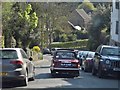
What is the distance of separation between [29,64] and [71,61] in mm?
4344

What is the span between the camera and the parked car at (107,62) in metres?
22.4

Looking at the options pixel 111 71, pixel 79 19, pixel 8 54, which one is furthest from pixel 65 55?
pixel 79 19

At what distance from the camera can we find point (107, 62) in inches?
886

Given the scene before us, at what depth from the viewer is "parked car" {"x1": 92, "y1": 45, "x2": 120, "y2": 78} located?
73.6 ft

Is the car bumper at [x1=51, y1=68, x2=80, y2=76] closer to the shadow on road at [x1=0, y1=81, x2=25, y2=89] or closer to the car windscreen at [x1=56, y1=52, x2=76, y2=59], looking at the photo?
the car windscreen at [x1=56, y1=52, x2=76, y2=59]

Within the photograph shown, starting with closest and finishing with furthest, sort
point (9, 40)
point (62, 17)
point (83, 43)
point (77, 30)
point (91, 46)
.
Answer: point (9, 40) < point (91, 46) < point (62, 17) < point (83, 43) < point (77, 30)

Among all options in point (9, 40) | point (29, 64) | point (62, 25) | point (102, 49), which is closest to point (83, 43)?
point (62, 25)

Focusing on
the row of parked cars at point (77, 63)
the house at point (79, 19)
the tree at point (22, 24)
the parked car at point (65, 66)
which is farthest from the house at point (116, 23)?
the house at point (79, 19)

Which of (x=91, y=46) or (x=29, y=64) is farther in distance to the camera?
(x=91, y=46)

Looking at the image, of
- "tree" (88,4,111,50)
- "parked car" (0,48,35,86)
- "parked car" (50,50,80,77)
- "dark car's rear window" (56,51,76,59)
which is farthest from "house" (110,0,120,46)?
"parked car" (0,48,35,86)

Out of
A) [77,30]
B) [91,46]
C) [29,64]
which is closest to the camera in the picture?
[29,64]

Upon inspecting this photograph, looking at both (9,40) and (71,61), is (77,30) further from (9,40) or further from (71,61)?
(71,61)

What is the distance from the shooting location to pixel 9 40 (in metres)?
43.2

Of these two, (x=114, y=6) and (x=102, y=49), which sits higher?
(x=114, y=6)
